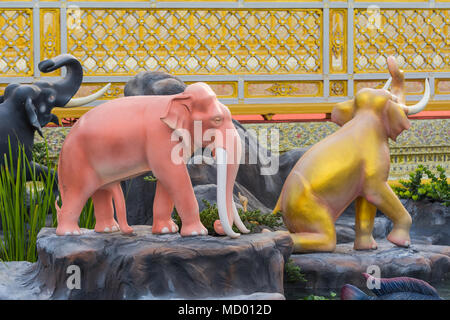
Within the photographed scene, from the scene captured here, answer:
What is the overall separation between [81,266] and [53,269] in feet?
0.47

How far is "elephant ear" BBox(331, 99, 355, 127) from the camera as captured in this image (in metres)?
3.96

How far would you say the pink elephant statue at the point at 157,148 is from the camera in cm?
308

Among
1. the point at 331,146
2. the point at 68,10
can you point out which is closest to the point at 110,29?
the point at 68,10

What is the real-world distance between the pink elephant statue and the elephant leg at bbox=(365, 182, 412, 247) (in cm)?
84

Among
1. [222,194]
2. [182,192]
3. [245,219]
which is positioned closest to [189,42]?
[245,219]

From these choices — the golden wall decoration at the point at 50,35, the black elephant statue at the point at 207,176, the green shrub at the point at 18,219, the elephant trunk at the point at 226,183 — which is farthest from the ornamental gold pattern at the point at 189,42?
the elephant trunk at the point at 226,183

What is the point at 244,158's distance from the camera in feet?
16.9

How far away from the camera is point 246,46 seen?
6840mm

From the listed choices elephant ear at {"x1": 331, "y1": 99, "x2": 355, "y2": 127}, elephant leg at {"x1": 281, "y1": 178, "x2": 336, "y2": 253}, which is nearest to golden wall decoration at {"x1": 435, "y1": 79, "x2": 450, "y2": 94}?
elephant ear at {"x1": 331, "y1": 99, "x2": 355, "y2": 127}

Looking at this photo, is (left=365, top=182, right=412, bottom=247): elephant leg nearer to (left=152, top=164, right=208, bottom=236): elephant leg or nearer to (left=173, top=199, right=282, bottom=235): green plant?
(left=173, top=199, right=282, bottom=235): green plant

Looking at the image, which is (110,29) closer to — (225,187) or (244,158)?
(244,158)

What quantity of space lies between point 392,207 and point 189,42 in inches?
146

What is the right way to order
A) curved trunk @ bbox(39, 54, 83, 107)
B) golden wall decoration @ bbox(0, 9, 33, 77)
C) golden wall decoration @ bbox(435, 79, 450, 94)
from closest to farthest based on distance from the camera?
curved trunk @ bbox(39, 54, 83, 107)
golden wall decoration @ bbox(0, 9, 33, 77)
golden wall decoration @ bbox(435, 79, 450, 94)

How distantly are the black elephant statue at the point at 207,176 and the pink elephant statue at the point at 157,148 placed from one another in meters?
1.37
